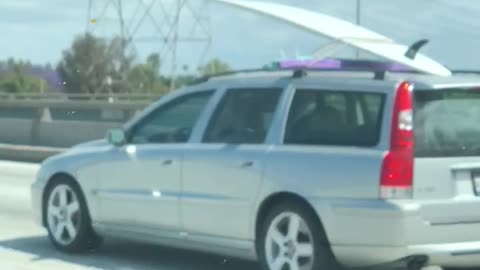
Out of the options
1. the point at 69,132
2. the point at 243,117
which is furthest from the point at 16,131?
the point at 243,117

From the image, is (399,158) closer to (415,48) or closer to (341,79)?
(341,79)

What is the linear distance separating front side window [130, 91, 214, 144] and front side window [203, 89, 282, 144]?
0.76ft

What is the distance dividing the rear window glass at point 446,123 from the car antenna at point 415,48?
1.57ft

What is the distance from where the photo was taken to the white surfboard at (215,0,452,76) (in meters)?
8.23

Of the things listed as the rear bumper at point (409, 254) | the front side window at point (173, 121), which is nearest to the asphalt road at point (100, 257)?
the front side window at point (173, 121)

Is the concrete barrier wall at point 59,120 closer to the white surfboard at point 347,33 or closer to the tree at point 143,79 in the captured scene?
the white surfboard at point 347,33

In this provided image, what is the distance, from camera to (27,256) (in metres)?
10.2

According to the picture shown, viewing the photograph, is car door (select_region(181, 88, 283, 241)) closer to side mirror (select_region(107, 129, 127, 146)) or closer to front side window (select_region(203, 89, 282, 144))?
front side window (select_region(203, 89, 282, 144))

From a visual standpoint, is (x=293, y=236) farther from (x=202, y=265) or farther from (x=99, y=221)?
(x=99, y=221)

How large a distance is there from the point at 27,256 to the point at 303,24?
359 centimetres

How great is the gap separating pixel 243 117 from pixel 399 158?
1621 millimetres

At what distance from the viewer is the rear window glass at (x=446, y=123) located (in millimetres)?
7863

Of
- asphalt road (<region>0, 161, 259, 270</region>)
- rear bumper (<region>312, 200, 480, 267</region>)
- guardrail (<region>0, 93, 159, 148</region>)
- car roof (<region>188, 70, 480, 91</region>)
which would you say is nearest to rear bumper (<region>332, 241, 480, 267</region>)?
rear bumper (<region>312, 200, 480, 267</region>)

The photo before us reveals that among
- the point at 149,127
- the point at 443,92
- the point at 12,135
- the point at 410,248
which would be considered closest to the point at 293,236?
the point at 410,248
